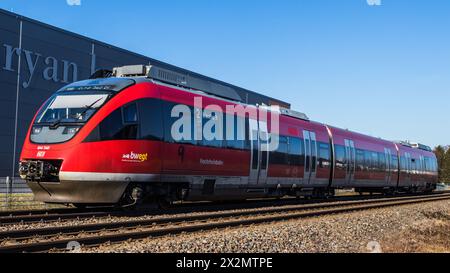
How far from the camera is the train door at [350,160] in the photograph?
2602 centimetres

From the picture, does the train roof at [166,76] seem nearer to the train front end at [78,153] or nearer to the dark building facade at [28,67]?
the train front end at [78,153]

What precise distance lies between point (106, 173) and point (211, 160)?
3.97 metres

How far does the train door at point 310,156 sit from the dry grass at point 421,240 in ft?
23.1

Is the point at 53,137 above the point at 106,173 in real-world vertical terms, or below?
above

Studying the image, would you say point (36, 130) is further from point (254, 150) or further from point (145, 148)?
point (254, 150)

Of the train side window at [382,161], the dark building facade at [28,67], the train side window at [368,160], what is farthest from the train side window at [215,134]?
the dark building facade at [28,67]

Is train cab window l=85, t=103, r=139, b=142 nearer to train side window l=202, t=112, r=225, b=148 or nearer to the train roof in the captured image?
the train roof

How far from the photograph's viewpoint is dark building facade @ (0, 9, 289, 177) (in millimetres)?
32750

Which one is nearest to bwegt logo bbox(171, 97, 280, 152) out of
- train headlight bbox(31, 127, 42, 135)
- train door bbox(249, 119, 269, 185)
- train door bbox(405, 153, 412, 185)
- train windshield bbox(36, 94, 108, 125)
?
train door bbox(249, 119, 269, 185)

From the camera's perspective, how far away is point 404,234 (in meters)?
12.2

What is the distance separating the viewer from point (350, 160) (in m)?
26.4
